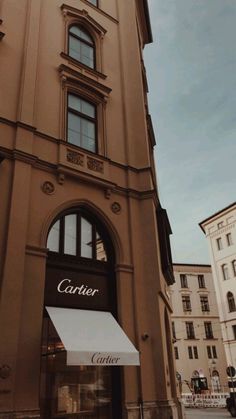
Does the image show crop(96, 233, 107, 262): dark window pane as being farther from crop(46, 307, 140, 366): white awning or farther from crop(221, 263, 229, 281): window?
crop(221, 263, 229, 281): window

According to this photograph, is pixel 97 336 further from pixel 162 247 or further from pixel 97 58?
pixel 97 58

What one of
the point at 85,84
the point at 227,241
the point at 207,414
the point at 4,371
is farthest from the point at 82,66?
the point at 227,241

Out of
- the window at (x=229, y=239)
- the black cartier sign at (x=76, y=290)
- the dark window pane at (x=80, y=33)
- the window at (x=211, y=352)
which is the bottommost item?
the black cartier sign at (x=76, y=290)

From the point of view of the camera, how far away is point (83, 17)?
15352 mm

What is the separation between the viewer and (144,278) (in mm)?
11461

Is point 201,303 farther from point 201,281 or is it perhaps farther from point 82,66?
point 82,66

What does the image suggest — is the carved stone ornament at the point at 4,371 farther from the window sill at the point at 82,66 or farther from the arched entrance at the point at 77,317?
the window sill at the point at 82,66

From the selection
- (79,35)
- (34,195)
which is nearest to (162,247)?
(34,195)

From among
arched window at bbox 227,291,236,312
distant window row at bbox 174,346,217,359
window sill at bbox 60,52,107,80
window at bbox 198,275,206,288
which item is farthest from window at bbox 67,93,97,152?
window at bbox 198,275,206,288

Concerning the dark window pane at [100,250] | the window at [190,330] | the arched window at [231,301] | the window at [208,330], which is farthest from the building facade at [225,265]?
the dark window pane at [100,250]

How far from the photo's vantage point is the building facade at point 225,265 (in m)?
41.1

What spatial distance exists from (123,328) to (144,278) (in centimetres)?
184

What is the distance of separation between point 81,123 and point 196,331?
4552cm

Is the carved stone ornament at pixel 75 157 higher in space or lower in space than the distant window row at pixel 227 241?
lower
